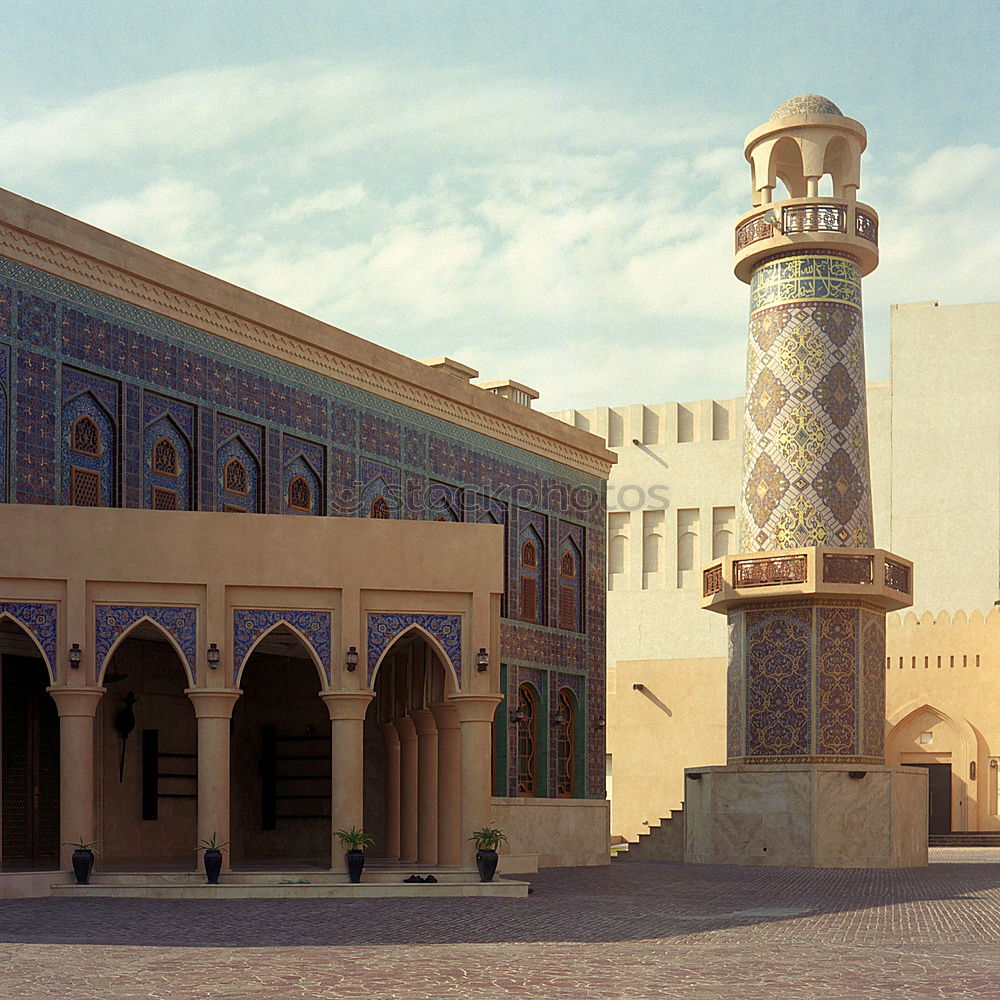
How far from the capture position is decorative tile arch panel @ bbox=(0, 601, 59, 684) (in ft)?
52.4

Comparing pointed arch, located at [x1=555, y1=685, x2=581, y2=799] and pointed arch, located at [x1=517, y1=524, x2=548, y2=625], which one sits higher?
pointed arch, located at [x1=517, y1=524, x2=548, y2=625]

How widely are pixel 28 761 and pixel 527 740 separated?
8916 millimetres

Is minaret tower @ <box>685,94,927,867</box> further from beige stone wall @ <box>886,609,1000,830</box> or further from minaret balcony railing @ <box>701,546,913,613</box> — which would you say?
beige stone wall @ <box>886,609,1000,830</box>

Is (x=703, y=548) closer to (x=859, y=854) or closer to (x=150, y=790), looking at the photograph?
(x=859, y=854)

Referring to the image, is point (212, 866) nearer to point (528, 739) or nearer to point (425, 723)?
point (425, 723)

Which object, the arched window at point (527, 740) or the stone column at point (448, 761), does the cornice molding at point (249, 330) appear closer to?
the arched window at point (527, 740)

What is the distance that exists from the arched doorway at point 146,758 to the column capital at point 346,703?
302cm

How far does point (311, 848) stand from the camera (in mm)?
22484

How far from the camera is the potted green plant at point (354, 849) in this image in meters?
16.2

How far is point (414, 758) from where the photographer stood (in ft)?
72.1

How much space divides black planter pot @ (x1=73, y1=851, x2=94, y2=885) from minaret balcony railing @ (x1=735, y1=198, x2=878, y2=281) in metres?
15.0

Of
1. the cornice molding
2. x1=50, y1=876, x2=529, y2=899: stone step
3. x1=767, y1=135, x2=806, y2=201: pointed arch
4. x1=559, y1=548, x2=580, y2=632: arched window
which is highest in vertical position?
x1=767, y1=135, x2=806, y2=201: pointed arch

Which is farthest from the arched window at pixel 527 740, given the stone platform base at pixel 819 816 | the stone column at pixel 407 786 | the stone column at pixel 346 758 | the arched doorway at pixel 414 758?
the stone column at pixel 346 758

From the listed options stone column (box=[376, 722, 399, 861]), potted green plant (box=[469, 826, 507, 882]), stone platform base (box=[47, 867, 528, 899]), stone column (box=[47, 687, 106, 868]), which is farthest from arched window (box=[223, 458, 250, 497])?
potted green plant (box=[469, 826, 507, 882])
